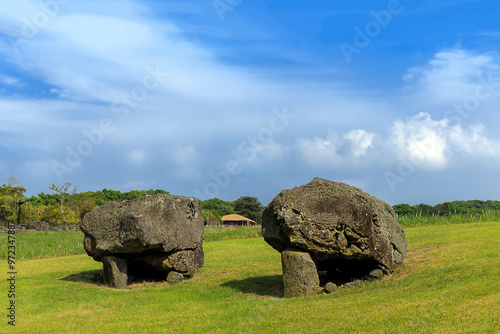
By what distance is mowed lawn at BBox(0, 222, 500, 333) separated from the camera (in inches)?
405

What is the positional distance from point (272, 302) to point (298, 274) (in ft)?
3.73

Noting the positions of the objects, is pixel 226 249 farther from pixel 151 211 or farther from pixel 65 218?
pixel 65 218

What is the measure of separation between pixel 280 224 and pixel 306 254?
119cm

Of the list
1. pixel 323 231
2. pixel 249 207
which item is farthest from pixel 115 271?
pixel 249 207

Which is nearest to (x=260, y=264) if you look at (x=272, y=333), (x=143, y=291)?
(x=143, y=291)

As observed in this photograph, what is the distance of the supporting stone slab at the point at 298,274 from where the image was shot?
13.8 m

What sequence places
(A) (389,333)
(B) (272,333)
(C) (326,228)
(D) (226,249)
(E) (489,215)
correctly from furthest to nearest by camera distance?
(E) (489,215) < (D) (226,249) < (C) (326,228) < (B) (272,333) < (A) (389,333)

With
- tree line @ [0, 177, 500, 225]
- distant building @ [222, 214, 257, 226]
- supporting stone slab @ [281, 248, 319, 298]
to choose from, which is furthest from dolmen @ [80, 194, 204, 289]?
distant building @ [222, 214, 257, 226]

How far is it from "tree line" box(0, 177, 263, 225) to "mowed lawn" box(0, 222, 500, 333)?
1869 inches

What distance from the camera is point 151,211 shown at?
17.7 m

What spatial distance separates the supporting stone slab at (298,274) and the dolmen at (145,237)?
5.68 m

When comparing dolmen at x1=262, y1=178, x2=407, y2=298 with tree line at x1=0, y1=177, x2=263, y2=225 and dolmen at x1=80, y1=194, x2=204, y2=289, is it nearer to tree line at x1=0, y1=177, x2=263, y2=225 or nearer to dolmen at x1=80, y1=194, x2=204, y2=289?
dolmen at x1=80, y1=194, x2=204, y2=289

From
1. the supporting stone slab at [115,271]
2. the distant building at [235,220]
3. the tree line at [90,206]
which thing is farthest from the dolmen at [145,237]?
the distant building at [235,220]

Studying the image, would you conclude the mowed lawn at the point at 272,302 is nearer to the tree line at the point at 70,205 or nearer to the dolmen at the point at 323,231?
the dolmen at the point at 323,231
